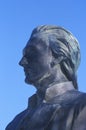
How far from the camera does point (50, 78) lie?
6.40m

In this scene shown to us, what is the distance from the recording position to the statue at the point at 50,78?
611 centimetres

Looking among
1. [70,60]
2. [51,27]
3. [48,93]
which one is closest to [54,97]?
[48,93]

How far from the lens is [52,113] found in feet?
20.0

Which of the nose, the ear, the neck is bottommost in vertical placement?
the neck

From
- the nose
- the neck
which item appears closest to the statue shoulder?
the neck

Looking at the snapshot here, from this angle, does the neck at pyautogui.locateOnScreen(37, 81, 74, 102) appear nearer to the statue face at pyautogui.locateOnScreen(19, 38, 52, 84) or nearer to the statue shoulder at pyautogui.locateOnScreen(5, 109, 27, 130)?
the statue face at pyautogui.locateOnScreen(19, 38, 52, 84)

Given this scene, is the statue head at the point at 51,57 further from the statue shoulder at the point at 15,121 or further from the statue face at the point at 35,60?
the statue shoulder at the point at 15,121

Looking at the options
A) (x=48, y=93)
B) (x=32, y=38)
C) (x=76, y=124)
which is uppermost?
(x=32, y=38)

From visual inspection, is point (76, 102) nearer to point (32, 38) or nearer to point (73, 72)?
point (73, 72)

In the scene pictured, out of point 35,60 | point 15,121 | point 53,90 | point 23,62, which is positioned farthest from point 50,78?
point 15,121

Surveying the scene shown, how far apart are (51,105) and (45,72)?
42cm

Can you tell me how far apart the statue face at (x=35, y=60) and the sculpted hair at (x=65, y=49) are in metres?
0.08

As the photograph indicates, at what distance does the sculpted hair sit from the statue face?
0.08m

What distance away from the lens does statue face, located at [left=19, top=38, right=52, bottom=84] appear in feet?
21.1
